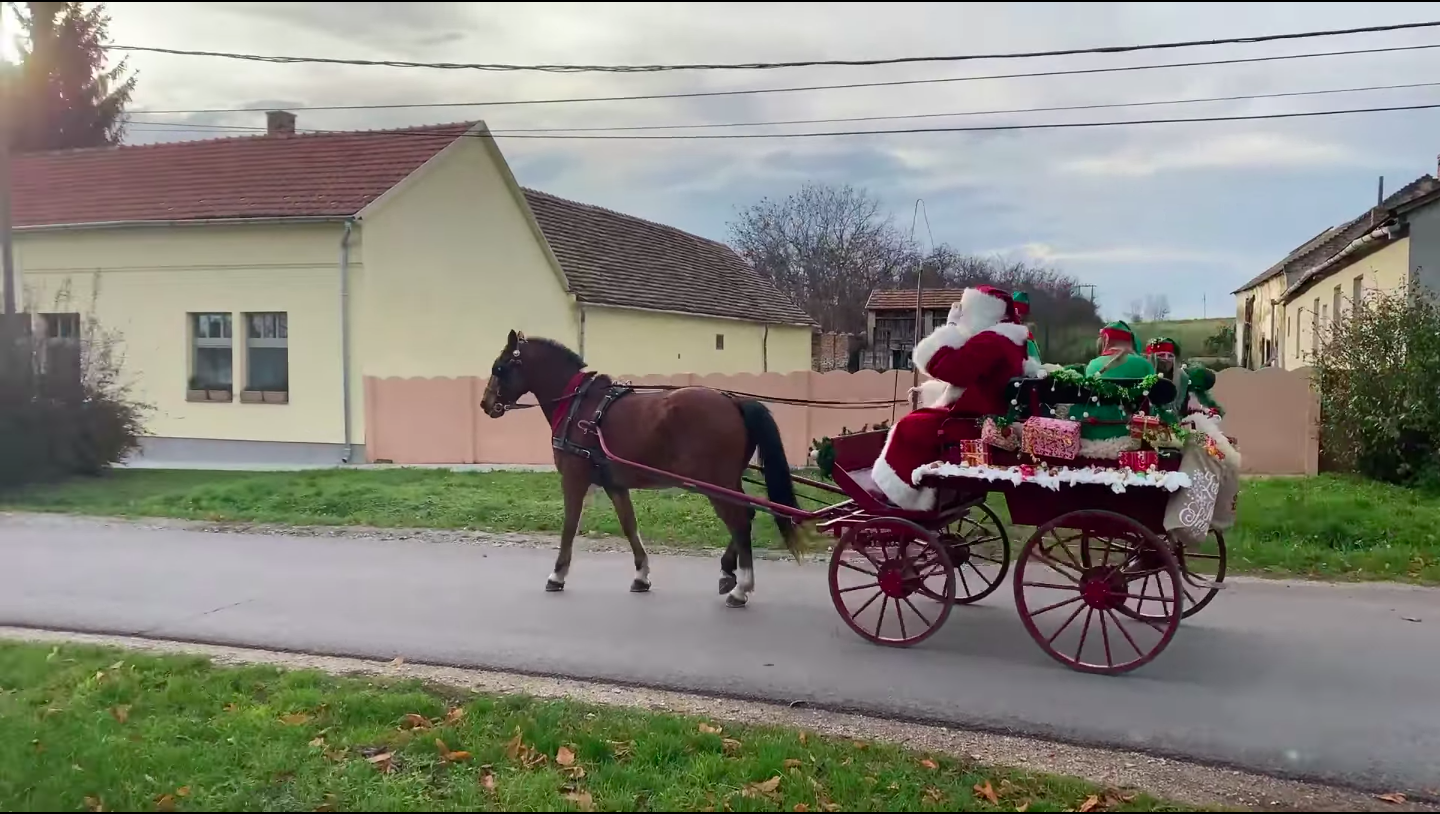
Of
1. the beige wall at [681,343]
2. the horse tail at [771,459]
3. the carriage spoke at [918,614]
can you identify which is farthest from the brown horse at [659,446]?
the beige wall at [681,343]

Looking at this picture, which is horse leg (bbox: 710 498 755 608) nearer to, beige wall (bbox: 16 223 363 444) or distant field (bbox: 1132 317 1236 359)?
distant field (bbox: 1132 317 1236 359)

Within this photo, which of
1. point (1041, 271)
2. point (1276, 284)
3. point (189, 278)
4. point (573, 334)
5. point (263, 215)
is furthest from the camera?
point (1276, 284)

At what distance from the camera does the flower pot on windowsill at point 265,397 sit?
60.8 ft

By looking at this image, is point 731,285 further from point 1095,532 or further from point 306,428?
point 1095,532

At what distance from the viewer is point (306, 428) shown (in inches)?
723

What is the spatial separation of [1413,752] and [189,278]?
789 inches

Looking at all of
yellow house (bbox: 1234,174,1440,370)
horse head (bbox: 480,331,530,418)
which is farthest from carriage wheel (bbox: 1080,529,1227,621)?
yellow house (bbox: 1234,174,1440,370)

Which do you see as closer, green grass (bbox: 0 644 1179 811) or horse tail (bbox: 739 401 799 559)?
green grass (bbox: 0 644 1179 811)

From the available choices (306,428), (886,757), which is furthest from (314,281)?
(886,757)

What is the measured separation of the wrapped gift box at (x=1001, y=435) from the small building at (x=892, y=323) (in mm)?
7005

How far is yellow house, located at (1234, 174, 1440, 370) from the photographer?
13141 millimetres

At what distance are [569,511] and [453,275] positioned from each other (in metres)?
13.1

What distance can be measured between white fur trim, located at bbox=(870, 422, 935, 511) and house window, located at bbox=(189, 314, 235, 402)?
16.5m

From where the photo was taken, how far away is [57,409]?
14.1 m
